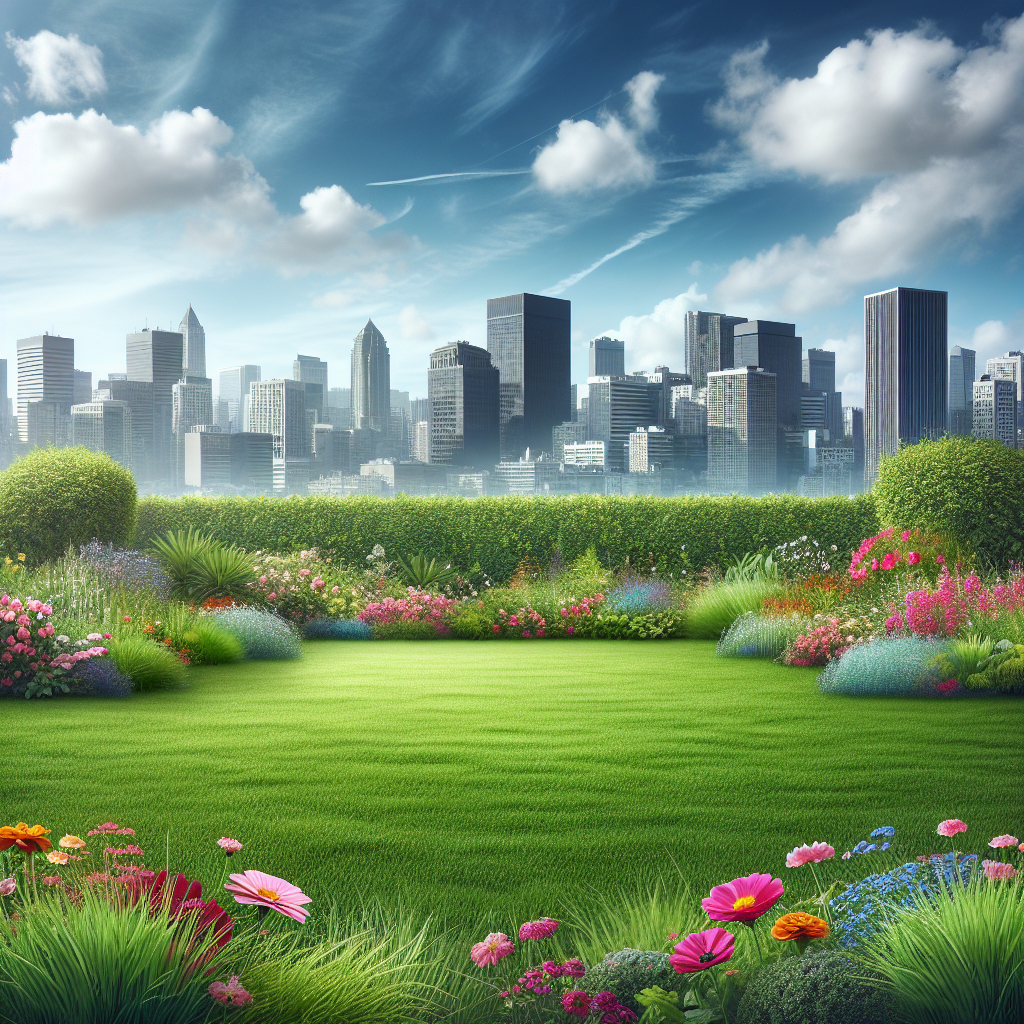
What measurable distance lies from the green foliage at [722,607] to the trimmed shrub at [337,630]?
3741mm

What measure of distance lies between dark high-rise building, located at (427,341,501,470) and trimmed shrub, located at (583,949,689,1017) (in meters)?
33.2

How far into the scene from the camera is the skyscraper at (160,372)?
101ft

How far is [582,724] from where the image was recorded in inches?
208

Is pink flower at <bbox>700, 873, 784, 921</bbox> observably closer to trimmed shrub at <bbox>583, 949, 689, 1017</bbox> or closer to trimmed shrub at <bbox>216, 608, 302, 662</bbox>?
trimmed shrub at <bbox>583, 949, 689, 1017</bbox>

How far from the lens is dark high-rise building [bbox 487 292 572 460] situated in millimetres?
38656

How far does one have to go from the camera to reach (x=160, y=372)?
33188mm

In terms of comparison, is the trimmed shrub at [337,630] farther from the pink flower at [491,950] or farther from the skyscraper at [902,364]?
the skyscraper at [902,364]

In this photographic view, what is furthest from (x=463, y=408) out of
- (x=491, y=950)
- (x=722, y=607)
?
(x=491, y=950)

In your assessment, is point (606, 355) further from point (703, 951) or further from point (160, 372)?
point (703, 951)

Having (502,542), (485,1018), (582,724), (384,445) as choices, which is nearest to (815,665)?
(582,724)

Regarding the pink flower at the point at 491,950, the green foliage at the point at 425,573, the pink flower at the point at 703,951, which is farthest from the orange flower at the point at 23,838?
the green foliage at the point at 425,573

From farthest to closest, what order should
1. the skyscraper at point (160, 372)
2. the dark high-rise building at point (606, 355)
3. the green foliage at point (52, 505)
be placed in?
the dark high-rise building at point (606, 355), the skyscraper at point (160, 372), the green foliage at point (52, 505)

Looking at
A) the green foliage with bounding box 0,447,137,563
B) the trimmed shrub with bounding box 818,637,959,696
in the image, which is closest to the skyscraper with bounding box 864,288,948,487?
the trimmed shrub with bounding box 818,637,959,696

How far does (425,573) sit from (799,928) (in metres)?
9.94
